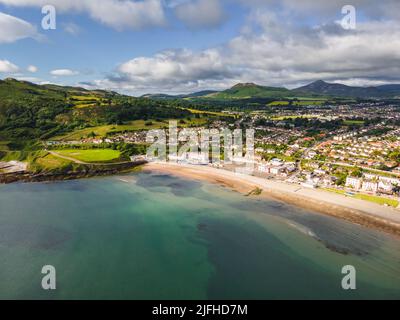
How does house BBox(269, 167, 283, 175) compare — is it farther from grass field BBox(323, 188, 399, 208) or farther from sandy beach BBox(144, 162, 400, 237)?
grass field BBox(323, 188, 399, 208)

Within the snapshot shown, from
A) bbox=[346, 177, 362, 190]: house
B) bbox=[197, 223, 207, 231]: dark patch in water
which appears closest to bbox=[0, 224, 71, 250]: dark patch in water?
bbox=[197, 223, 207, 231]: dark patch in water

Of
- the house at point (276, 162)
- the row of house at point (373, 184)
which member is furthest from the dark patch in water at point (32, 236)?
the row of house at point (373, 184)

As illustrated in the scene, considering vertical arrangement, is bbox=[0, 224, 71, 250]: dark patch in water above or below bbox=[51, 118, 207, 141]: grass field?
below

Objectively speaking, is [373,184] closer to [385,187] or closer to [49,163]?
[385,187]

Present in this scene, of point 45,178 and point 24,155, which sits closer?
point 45,178

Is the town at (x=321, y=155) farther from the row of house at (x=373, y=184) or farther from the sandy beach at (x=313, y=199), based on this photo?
the sandy beach at (x=313, y=199)

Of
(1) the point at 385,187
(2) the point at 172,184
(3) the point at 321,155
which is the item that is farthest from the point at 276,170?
(2) the point at 172,184

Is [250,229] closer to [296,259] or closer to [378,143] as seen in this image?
[296,259]

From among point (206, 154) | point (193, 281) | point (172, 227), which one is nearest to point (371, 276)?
point (193, 281)
